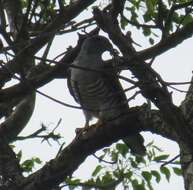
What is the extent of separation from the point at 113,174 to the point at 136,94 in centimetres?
234

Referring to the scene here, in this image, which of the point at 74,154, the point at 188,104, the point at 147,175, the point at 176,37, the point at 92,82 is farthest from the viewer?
the point at 92,82

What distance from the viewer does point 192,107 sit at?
106 inches

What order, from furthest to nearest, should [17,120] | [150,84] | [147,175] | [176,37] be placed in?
[147,175] < [17,120] < [176,37] < [150,84]

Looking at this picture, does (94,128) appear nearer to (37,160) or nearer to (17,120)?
(17,120)

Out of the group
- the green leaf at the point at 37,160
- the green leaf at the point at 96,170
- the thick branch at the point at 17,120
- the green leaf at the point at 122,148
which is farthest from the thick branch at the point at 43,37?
the green leaf at the point at 37,160

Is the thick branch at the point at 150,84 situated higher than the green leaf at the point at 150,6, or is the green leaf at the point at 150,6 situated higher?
the green leaf at the point at 150,6

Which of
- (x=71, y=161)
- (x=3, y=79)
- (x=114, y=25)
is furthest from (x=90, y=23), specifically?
(x=114, y=25)

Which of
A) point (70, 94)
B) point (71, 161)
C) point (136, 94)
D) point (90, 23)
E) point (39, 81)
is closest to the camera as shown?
point (136, 94)

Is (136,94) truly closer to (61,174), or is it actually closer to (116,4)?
(116,4)

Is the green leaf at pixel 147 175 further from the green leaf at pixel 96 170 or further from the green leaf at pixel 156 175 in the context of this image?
the green leaf at pixel 96 170

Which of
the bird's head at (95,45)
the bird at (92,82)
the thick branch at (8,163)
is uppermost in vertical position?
the bird's head at (95,45)

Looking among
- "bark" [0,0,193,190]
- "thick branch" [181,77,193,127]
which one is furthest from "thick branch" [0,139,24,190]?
"thick branch" [181,77,193,127]

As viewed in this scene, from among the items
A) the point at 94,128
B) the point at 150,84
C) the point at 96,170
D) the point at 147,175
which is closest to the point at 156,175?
Answer: the point at 147,175

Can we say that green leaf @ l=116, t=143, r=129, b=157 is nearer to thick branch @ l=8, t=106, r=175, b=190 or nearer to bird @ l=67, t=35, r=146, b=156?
bird @ l=67, t=35, r=146, b=156
